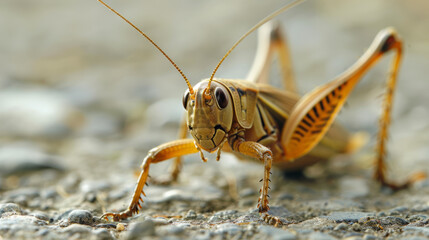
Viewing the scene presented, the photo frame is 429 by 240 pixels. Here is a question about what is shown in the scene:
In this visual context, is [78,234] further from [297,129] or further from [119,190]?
[297,129]

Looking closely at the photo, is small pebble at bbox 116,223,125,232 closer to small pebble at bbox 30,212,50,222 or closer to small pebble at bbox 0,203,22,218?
small pebble at bbox 30,212,50,222

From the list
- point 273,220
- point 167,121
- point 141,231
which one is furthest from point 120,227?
point 167,121

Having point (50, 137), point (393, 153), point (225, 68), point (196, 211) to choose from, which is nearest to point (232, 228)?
point (196, 211)

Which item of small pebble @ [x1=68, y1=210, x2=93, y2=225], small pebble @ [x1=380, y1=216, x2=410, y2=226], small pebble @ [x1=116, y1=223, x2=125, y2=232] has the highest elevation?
small pebble @ [x1=68, y1=210, x2=93, y2=225]

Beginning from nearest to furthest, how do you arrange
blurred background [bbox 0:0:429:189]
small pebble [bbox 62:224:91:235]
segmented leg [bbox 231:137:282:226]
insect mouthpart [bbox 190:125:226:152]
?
small pebble [bbox 62:224:91:235] → segmented leg [bbox 231:137:282:226] → insect mouthpart [bbox 190:125:226:152] → blurred background [bbox 0:0:429:189]

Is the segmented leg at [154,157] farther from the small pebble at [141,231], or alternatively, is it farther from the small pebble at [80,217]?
the small pebble at [141,231]

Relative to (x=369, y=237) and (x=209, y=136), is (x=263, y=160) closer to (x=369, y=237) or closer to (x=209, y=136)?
(x=209, y=136)

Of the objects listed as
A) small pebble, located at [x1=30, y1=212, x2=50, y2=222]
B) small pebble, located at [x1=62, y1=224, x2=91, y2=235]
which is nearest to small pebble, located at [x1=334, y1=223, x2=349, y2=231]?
small pebble, located at [x1=62, y1=224, x2=91, y2=235]
